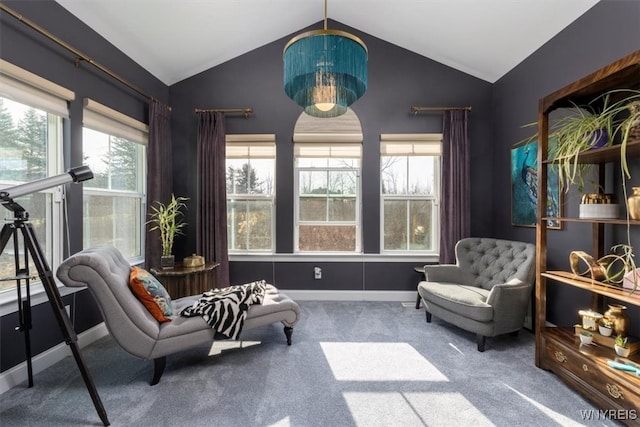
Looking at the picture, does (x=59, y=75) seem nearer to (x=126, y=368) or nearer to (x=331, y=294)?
→ (x=126, y=368)

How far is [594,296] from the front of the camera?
2.08 meters

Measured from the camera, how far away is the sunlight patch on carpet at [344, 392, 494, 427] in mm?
1613

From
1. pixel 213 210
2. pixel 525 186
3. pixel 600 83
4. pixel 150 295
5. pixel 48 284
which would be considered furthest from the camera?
pixel 213 210

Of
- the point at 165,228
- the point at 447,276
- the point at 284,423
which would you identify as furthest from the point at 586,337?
the point at 165,228

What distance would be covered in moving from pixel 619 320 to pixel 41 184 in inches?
139

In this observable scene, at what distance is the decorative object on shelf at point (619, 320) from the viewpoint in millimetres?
1797

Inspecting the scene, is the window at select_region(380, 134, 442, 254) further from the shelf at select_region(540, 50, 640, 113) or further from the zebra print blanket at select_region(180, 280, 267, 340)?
the zebra print blanket at select_region(180, 280, 267, 340)

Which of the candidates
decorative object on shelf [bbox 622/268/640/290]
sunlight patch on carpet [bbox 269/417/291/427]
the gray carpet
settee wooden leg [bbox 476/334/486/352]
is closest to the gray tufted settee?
settee wooden leg [bbox 476/334/486/352]

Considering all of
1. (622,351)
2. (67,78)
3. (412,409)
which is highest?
(67,78)

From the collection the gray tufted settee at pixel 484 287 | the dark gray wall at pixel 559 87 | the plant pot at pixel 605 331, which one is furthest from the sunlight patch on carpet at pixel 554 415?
the dark gray wall at pixel 559 87

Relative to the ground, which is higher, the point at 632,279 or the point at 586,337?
the point at 632,279

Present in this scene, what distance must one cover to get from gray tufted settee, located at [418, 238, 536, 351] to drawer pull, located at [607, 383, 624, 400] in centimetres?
81

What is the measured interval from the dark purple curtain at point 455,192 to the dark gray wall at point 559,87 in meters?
0.40

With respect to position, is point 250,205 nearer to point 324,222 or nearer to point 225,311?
point 324,222
